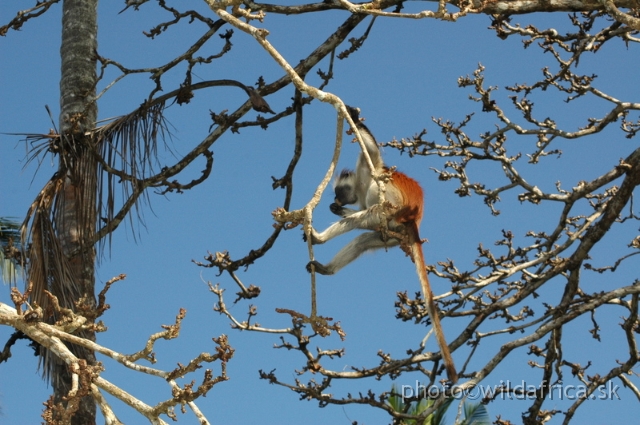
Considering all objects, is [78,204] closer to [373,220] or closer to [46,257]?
[46,257]

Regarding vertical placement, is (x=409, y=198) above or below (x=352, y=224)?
above

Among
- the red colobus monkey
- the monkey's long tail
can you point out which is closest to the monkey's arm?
the red colobus monkey

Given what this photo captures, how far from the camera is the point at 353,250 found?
7.25 metres

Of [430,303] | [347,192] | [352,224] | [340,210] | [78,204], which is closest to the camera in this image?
[430,303]

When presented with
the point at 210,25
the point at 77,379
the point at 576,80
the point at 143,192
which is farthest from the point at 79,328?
the point at 576,80

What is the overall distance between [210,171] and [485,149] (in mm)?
2489

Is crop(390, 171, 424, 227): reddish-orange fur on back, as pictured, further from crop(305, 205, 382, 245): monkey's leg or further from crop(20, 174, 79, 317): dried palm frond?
crop(20, 174, 79, 317): dried palm frond

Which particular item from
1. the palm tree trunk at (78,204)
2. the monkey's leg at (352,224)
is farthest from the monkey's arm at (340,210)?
the palm tree trunk at (78,204)

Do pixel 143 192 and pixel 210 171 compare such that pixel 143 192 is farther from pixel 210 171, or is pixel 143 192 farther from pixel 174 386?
pixel 174 386

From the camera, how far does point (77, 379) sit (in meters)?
4.70

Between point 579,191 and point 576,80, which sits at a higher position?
point 576,80

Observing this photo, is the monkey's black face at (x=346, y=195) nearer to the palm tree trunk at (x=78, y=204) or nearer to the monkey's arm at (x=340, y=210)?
the monkey's arm at (x=340, y=210)

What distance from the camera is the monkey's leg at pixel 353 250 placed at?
7.21 metres

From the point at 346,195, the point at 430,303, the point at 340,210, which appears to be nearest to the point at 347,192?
the point at 346,195
